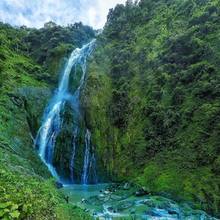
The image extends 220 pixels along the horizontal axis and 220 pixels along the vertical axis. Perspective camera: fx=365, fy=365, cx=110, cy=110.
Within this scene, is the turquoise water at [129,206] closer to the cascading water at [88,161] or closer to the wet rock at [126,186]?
the wet rock at [126,186]

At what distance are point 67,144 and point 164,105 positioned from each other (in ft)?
28.5

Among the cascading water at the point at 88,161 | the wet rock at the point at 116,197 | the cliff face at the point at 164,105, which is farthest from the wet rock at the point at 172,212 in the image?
the cascading water at the point at 88,161

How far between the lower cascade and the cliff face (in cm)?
99

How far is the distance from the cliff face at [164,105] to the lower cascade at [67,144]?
3.25 feet

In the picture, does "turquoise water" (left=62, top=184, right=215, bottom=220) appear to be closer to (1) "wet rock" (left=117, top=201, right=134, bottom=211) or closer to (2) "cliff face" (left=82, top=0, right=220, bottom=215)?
(1) "wet rock" (left=117, top=201, right=134, bottom=211)

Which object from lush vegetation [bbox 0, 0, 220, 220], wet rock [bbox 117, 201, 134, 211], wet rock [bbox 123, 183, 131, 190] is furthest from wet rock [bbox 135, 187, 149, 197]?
wet rock [bbox 117, 201, 134, 211]

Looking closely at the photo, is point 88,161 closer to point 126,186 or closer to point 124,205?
point 126,186

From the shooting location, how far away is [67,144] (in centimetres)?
3034

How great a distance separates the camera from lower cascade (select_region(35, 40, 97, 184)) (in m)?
29.1

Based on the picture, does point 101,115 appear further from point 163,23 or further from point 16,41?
point 16,41

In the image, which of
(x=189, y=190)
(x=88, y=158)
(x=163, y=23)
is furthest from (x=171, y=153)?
(x=163, y=23)

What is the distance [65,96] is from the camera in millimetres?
37125

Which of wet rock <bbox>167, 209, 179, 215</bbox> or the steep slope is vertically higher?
the steep slope

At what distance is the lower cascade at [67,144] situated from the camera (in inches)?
1147
